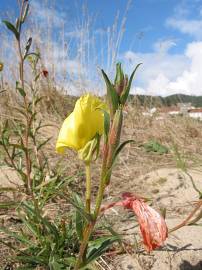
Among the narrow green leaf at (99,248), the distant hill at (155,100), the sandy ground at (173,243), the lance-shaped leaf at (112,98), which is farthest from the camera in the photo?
the distant hill at (155,100)

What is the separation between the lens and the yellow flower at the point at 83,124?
2.81 ft

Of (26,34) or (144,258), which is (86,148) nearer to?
(144,258)

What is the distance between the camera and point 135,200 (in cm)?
89

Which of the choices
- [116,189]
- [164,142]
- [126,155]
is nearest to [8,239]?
[116,189]

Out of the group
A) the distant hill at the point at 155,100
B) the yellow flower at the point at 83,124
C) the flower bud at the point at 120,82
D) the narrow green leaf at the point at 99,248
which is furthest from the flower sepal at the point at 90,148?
the distant hill at the point at 155,100

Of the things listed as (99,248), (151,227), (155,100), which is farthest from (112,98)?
(155,100)

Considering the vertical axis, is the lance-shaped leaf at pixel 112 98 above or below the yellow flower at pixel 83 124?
above

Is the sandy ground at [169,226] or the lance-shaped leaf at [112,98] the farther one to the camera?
the sandy ground at [169,226]

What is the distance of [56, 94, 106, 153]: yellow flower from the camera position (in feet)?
2.81

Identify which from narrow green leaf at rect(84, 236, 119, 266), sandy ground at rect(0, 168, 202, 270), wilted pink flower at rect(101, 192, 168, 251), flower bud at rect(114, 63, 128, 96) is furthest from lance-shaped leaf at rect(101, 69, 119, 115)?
sandy ground at rect(0, 168, 202, 270)

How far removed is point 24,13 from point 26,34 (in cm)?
366

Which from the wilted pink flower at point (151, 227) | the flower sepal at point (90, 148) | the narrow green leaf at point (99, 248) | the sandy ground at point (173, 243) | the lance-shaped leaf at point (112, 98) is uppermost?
the lance-shaped leaf at point (112, 98)

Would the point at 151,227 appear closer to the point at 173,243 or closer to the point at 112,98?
the point at 112,98

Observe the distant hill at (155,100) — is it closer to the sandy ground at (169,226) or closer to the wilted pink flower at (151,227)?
the sandy ground at (169,226)
